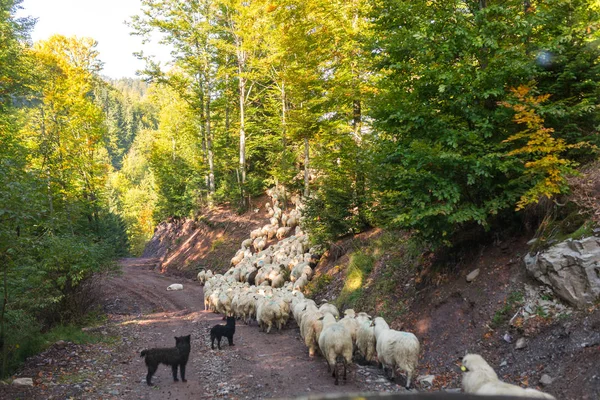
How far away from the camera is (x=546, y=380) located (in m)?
5.32

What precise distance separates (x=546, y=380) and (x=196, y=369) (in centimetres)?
663

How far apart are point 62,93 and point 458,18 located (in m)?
24.8

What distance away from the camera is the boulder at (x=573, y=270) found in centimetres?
589

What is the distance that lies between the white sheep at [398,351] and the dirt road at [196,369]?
336 mm

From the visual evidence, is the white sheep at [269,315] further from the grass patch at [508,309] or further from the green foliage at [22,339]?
the grass patch at [508,309]

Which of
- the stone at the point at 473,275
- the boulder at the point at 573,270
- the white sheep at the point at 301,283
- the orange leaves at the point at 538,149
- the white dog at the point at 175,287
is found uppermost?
the orange leaves at the point at 538,149

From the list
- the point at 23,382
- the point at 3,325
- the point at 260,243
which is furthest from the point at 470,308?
the point at 260,243

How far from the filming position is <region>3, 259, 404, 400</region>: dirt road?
6.88 meters

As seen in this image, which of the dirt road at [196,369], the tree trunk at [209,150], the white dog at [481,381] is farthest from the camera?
the tree trunk at [209,150]

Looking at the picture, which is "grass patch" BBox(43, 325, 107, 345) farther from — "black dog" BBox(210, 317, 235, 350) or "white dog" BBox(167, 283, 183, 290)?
"white dog" BBox(167, 283, 183, 290)

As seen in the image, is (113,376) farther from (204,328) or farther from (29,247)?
(204,328)

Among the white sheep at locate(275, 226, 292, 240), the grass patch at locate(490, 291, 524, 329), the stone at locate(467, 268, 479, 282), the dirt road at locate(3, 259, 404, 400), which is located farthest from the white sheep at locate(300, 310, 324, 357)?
the white sheep at locate(275, 226, 292, 240)

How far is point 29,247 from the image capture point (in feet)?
25.7

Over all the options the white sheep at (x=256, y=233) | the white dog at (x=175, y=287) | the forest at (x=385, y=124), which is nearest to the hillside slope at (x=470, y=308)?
the forest at (x=385, y=124)
